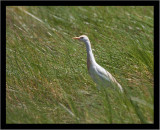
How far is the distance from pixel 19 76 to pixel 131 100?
59.4 inches

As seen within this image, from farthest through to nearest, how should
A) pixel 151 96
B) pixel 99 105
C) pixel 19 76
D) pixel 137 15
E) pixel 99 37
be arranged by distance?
pixel 137 15, pixel 99 37, pixel 19 76, pixel 99 105, pixel 151 96

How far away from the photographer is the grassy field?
11.8ft

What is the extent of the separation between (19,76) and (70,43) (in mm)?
951

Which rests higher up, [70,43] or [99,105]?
[70,43]

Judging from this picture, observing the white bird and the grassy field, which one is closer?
the grassy field

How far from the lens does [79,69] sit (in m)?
4.55

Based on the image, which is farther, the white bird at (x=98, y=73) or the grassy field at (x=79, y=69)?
the white bird at (x=98, y=73)

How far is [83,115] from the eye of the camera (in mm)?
3568

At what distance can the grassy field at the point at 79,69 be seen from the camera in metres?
3.60

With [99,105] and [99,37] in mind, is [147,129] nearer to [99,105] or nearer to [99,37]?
[99,105]

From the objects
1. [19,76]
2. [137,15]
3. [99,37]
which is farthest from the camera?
[137,15]

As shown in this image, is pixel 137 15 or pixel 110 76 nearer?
pixel 110 76

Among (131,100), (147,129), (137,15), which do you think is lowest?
(147,129)

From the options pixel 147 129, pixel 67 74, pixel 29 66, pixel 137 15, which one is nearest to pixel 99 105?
pixel 147 129
